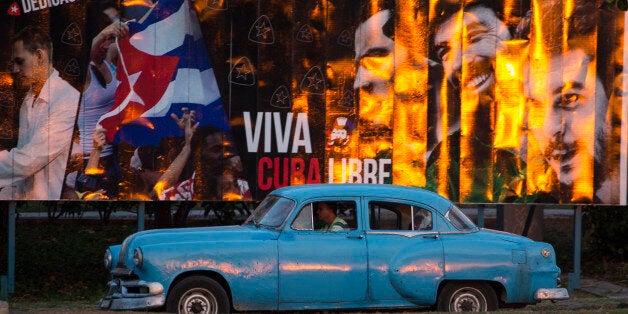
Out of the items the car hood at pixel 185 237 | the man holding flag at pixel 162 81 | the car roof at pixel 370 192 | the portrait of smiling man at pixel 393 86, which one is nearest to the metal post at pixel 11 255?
the man holding flag at pixel 162 81

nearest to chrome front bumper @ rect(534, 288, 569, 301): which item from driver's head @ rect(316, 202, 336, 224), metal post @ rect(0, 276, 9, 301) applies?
driver's head @ rect(316, 202, 336, 224)

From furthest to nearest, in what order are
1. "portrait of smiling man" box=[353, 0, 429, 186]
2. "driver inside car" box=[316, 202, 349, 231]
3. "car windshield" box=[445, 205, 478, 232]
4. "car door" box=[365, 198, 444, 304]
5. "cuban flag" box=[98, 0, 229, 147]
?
"portrait of smiling man" box=[353, 0, 429, 186], "cuban flag" box=[98, 0, 229, 147], "car windshield" box=[445, 205, 478, 232], "driver inside car" box=[316, 202, 349, 231], "car door" box=[365, 198, 444, 304]

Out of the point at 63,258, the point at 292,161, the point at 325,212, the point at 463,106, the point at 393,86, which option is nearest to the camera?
the point at 325,212

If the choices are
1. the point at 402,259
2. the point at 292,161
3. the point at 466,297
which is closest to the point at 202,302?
Answer: the point at 402,259

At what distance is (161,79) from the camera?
17.2 metres

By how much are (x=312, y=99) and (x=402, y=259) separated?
235 inches

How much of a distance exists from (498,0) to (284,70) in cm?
365

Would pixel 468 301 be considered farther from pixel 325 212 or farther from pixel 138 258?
pixel 138 258

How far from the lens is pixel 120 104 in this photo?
56.0ft

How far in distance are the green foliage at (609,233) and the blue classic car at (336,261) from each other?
29.6 ft

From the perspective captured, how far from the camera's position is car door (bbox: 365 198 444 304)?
12.0 metres

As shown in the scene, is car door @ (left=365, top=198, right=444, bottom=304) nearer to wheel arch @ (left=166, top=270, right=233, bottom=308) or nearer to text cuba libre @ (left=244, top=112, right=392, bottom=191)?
wheel arch @ (left=166, top=270, right=233, bottom=308)

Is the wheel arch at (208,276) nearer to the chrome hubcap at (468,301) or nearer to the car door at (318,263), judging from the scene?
the car door at (318,263)

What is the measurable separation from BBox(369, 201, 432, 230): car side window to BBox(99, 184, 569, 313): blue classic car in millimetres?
11
